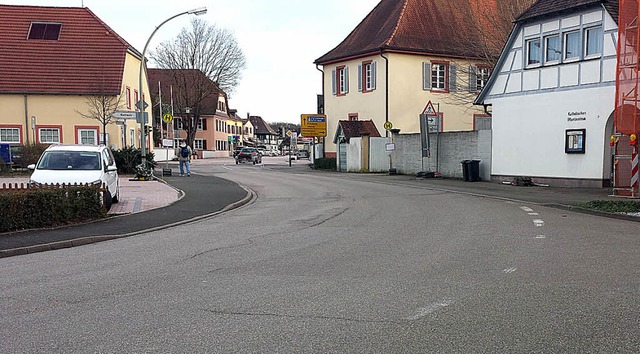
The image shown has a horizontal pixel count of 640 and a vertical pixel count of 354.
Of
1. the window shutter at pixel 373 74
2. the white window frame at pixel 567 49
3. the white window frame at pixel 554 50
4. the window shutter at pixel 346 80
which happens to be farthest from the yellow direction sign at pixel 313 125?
the white window frame at pixel 567 49

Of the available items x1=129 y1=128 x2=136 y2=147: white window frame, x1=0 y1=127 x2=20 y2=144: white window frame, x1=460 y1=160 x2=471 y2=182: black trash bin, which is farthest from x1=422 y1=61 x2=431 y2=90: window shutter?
x1=0 y1=127 x2=20 y2=144: white window frame

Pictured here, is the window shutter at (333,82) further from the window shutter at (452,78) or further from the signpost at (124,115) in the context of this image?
the signpost at (124,115)

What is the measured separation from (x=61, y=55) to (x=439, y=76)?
26944 mm

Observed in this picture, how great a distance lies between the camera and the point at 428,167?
2931cm

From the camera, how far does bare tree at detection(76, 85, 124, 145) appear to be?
3562 cm

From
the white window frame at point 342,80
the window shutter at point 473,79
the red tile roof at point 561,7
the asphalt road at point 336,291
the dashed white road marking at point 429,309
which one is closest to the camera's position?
the asphalt road at point 336,291

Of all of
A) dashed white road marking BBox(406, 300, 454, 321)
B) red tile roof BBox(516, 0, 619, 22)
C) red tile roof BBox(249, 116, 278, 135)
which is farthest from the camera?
red tile roof BBox(249, 116, 278, 135)

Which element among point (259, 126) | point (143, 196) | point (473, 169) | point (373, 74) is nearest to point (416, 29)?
point (373, 74)

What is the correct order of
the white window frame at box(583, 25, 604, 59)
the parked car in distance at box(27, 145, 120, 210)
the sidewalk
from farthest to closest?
the white window frame at box(583, 25, 604, 59), the parked car in distance at box(27, 145, 120, 210), the sidewalk

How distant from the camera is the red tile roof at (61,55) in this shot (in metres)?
38.4

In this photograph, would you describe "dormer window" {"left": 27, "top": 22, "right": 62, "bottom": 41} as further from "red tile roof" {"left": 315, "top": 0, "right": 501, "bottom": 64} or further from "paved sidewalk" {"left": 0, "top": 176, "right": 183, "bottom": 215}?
"paved sidewalk" {"left": 0, "top": 176, "right": 183, "bottom": 215}

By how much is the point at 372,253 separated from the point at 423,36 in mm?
32626

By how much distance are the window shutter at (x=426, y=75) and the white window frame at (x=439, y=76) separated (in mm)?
428

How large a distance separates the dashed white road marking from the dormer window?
137 ft
